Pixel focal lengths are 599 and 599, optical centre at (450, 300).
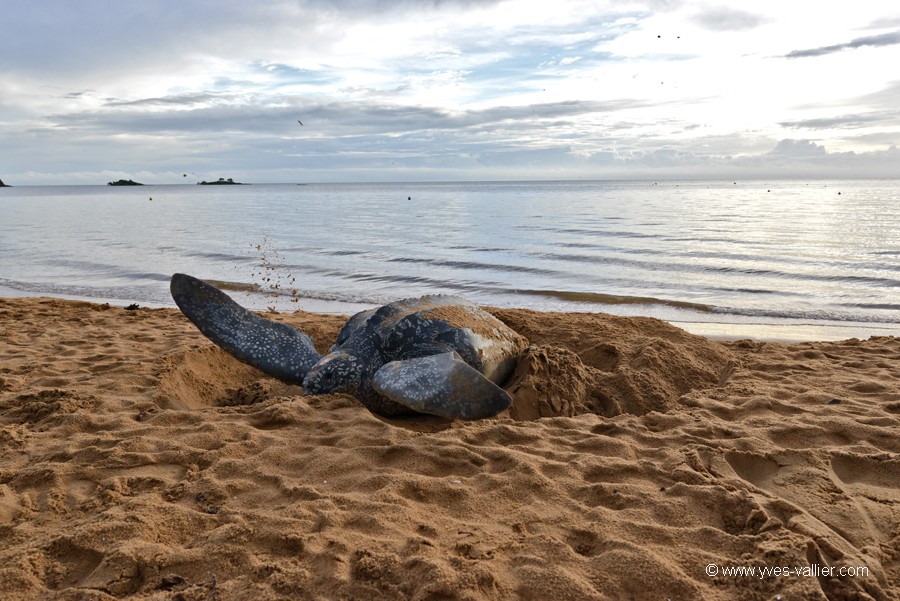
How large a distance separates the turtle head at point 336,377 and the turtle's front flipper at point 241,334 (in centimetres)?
33

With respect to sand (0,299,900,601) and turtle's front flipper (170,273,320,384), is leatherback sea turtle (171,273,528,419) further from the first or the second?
sand (0,299,900,601)

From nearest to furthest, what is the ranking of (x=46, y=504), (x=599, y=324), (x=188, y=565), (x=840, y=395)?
(x=188, y=565), (x=46, y=504), (x=840, y=395), (x=599, y=324)

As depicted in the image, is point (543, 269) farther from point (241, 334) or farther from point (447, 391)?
point (447, 391)

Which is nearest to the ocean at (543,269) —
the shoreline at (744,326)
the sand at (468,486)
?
the shoreline at (744,326)

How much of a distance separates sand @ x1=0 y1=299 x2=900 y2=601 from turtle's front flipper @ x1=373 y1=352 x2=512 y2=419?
199 millimetres

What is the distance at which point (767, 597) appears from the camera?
80.4 inches

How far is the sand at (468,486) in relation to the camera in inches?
84.4

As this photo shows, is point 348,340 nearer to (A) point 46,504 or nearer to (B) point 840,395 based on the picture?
(A) point 46,504

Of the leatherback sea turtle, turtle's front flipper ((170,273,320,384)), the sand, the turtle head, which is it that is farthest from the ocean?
the turtle head

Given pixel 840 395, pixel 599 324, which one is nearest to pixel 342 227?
pixel 599 324

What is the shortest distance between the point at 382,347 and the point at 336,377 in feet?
1.26

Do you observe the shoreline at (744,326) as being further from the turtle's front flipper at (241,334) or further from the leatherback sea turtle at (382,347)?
the turtle's front flipper at (241,334)

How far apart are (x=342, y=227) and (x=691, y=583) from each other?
2141 centimetres

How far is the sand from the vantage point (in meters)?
2.14
